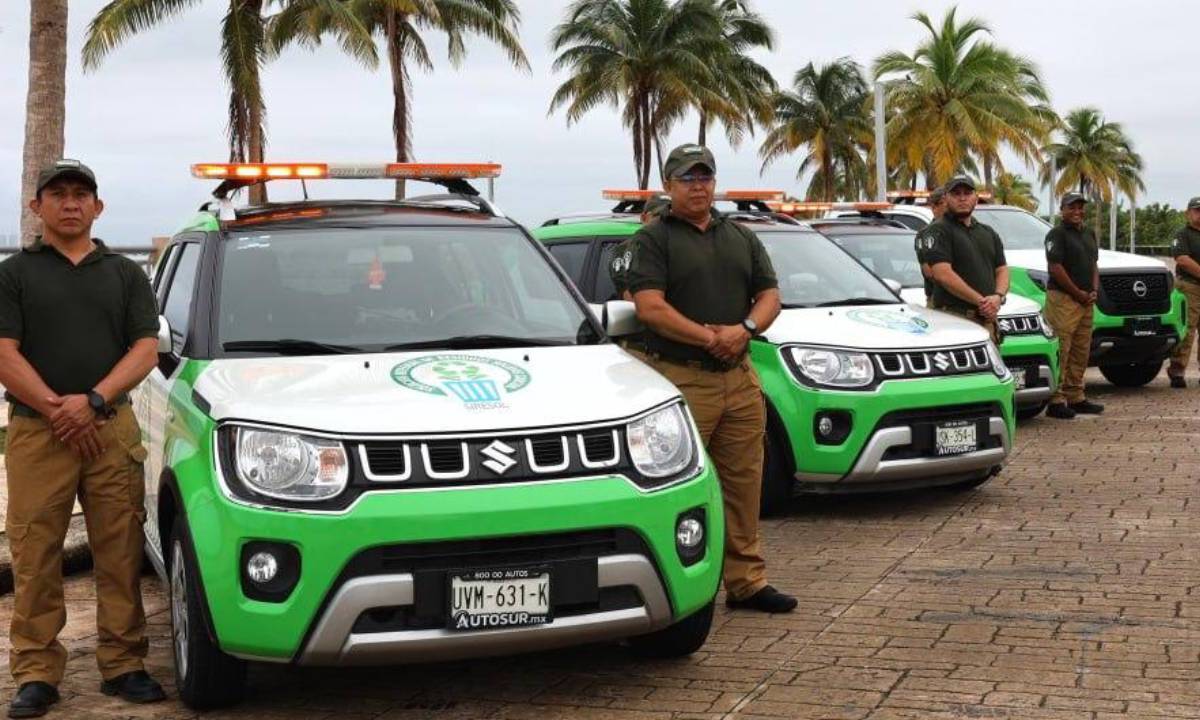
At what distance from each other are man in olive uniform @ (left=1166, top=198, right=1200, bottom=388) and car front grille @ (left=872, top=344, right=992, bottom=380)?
7.18 meters

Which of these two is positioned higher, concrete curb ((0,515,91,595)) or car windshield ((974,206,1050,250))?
car windshield ((974,206,1050,250))

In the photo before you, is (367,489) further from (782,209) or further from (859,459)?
(782,209)

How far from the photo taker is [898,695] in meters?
5.09

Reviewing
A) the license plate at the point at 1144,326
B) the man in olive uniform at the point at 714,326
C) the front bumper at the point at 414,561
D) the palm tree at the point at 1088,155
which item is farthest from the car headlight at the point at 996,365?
the palm tree at the point at 1088,155

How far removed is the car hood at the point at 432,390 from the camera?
15.6 feet

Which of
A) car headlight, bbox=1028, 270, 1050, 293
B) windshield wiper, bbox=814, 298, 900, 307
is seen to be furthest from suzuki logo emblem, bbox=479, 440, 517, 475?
car headlight, bbox=1028, 270, 1050, 293

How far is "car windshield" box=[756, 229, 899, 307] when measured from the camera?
30.1 feet

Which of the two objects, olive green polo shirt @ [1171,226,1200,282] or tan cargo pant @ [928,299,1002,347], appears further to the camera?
olive green polo shirt @ [1171,226,1200,282]

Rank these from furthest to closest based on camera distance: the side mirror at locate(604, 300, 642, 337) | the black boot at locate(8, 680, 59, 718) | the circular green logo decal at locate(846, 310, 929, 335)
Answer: the circular green logo decal at locate(846, 310, 929, 335)
the side mirror at locate(604, 300, 642, 337)
the black boot at locate(8, 680, 59, 718)

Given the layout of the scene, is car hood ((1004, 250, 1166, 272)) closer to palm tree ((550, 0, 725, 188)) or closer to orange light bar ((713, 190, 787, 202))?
orange light bar ((713, 190, 787, 202))

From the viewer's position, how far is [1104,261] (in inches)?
581

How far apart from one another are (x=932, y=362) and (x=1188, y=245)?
25.4 ft

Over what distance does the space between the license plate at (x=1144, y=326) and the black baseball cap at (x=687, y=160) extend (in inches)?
359

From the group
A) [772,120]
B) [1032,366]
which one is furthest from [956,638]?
[772,120]
